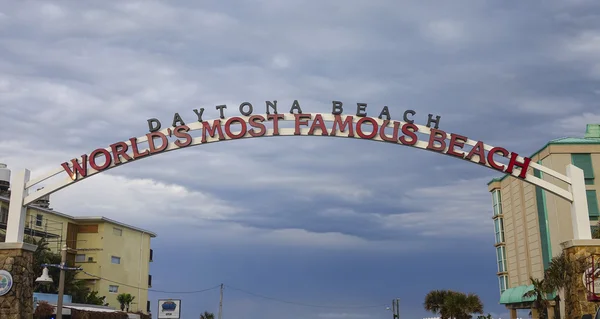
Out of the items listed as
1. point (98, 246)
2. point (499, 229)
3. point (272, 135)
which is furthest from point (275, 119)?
point (499, 229)

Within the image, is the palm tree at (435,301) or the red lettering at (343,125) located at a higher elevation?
the red lettering at (343,125)

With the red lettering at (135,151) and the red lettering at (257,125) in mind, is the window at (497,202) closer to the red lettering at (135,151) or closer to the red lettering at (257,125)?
the red lettering at (257,125)

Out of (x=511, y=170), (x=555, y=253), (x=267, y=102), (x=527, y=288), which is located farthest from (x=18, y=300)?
(x=527, y=288)

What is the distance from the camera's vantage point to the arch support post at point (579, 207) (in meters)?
24.3

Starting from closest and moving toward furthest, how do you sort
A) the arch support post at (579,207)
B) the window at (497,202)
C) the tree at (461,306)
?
the arch support post at (579,207), the tree at (461,306), the window at (497,202)

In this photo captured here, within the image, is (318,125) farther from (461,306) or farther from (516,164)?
(461,306)

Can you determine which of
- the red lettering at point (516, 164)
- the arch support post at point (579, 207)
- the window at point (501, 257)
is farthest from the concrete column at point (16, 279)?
the window at point (501, 257)

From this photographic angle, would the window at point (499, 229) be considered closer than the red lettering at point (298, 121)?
No

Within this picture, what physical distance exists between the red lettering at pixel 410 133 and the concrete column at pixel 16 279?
49.6 feet

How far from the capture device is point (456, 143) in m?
25.6

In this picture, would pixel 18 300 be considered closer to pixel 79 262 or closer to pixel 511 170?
pixel 511 170

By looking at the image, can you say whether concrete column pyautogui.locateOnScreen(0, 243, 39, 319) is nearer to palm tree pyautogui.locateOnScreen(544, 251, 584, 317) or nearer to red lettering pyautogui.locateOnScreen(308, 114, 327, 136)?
red lettering pyautogui.locateOnScreen(308, 114, 327, 136)

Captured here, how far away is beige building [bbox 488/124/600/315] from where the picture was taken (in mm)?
56875

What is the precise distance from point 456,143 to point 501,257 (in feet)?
169
